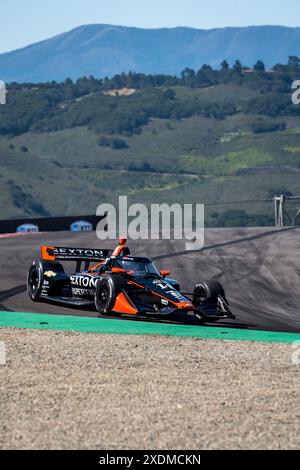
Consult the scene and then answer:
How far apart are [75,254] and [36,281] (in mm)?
883

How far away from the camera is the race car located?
14.5 m

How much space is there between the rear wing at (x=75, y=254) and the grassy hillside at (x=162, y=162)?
2887 inches

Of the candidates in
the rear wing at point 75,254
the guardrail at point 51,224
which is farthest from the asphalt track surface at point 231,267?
the guardrail at point 51,224

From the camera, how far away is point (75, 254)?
54.5ft

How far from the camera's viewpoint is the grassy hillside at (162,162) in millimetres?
113125

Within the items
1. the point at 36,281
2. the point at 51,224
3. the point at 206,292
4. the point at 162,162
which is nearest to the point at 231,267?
the point at 36,281

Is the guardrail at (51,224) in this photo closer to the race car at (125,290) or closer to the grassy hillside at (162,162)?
the race car at (125,290)

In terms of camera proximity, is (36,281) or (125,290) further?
(36,281)

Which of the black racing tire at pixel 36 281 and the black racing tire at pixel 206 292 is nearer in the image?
the black racing tire at pixel 206 292

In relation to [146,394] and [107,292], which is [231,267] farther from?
[146,394]

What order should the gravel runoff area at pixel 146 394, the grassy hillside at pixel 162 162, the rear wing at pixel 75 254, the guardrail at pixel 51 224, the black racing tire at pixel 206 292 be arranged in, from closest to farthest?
the gravel runoff area at pixel 146 394 < the black racing tire at pixel 206 292 < the rear wing at pixel 75 254 < the guardrail at pixel 51 224 < the grassy hillside at pixel 162 162

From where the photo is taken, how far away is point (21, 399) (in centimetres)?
919

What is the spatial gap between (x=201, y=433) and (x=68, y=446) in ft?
3.98

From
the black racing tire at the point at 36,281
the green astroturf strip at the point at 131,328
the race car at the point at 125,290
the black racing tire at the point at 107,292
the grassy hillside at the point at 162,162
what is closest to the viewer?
the green astroturf strip at the point at 131,328
